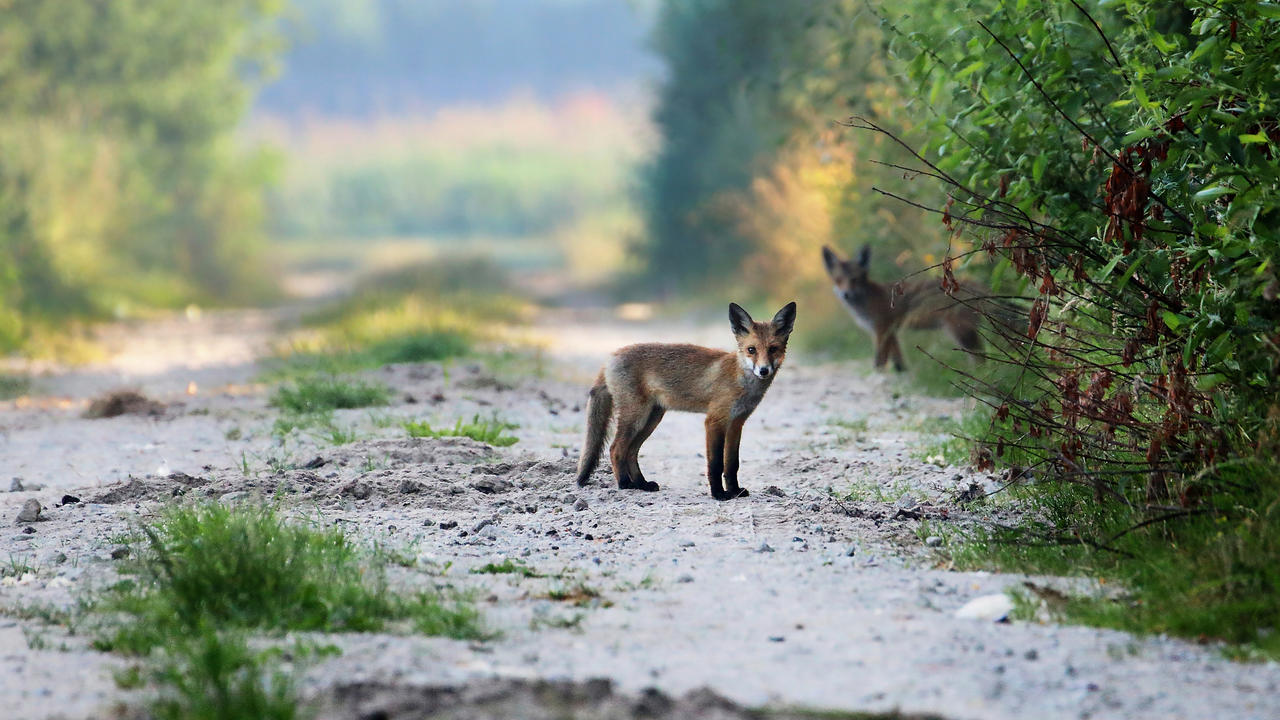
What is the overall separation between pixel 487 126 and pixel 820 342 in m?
67.2

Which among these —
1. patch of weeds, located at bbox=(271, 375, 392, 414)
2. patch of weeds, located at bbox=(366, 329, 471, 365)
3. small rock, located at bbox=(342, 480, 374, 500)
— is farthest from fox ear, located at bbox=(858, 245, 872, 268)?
small rock, located at bbox=(342, 480, 374, 500)

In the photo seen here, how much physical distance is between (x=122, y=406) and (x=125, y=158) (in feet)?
61.9

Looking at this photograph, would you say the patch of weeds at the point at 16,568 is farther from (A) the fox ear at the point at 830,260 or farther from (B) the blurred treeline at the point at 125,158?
(B) the blurred treeline at the point at 125,158

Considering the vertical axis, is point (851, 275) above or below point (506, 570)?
above

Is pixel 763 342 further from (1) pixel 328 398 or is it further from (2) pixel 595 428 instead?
(1) pixel 328 398

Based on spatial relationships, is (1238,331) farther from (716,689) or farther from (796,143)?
(796,143)

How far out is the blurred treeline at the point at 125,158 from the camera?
22.3 m

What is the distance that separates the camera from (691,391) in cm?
779

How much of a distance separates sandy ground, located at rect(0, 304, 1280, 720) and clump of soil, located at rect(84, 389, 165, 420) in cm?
21

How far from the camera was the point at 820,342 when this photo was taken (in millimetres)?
17016

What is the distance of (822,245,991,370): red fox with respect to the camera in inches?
516

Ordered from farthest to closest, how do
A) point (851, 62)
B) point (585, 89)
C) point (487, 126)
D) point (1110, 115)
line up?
point (585, 89) < point (487, 126) < point (851, 62) < point (1110, 115)

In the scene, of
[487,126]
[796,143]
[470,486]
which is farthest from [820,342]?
[487,126]

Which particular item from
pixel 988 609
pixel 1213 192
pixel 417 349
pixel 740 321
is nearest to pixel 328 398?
pixel 417 349
